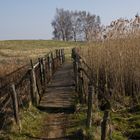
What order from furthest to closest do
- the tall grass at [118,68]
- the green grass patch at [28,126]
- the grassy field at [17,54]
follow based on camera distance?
the grassy field at [17,54] → the tall grass at [118,68] → the green grass patch at [28,126]

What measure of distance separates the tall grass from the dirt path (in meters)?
1.06

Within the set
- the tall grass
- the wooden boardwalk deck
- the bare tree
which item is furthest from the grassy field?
the bare tree

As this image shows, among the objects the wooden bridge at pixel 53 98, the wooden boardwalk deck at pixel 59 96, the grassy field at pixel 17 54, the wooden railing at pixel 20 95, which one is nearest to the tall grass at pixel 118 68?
the wooden bridge at pixel 53 98

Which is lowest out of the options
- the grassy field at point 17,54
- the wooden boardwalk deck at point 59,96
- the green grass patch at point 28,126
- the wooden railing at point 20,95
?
the grassy field at point 17,54

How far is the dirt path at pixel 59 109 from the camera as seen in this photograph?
947 centimetres

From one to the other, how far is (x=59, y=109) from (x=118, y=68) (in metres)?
2.35

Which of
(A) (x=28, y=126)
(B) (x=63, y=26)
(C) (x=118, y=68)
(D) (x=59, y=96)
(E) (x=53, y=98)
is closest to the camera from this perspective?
(A) (x=28, y=126)

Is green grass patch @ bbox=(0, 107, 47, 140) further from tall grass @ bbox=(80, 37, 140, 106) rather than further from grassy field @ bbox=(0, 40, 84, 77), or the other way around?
grassy field @ bbox=(0, 40, 84, 77)

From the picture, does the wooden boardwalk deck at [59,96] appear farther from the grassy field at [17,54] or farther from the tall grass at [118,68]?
the grassy field at [17,54]

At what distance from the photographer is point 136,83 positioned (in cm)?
1255

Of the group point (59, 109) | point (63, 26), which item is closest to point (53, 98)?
point (59, 109)

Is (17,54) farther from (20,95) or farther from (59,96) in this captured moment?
(20,95)

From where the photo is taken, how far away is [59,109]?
11.7 meters

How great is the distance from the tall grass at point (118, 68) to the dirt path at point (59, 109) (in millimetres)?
1059
